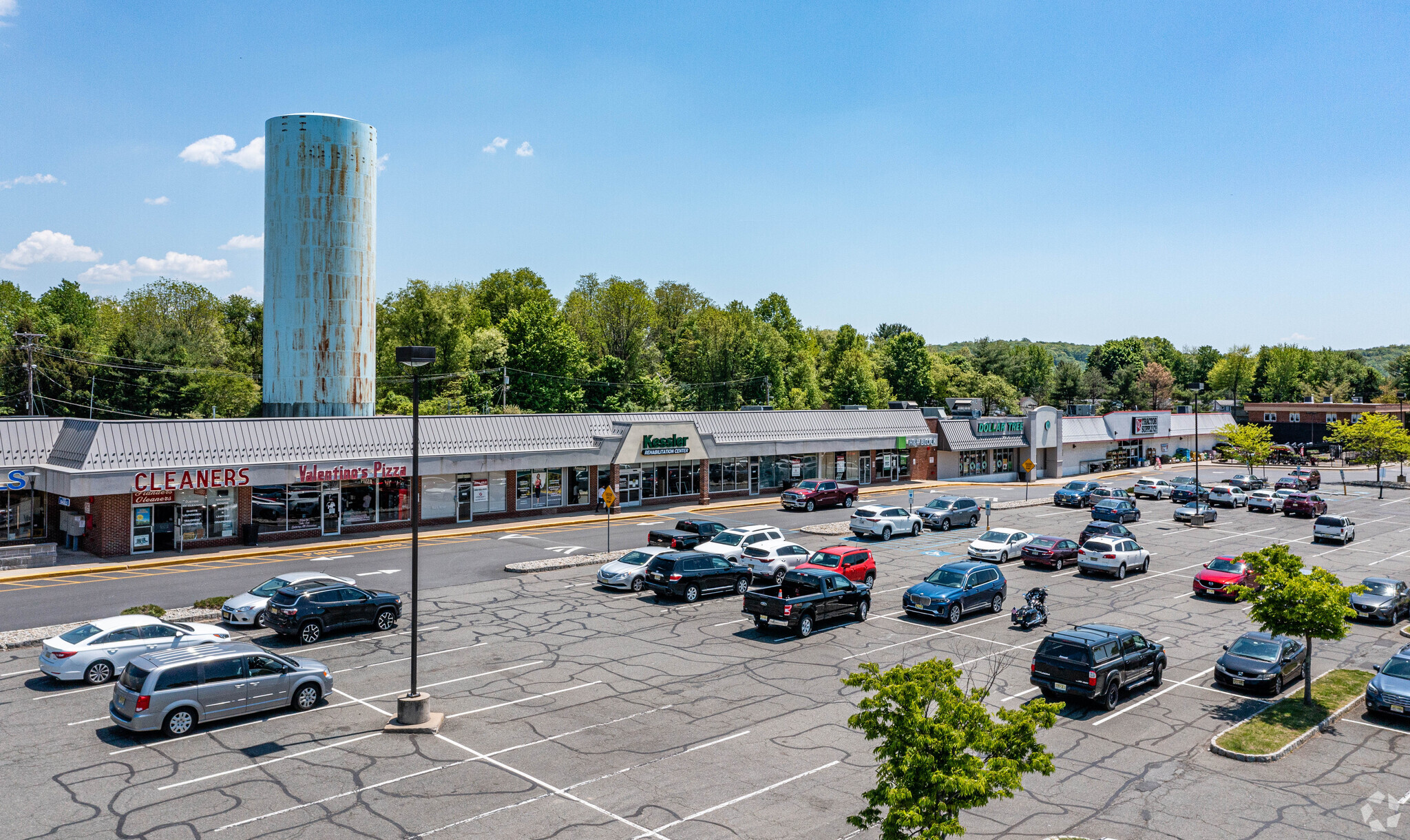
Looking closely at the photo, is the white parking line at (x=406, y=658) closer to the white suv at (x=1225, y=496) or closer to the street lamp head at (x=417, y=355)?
the street lamp head at (x=417, y=355)

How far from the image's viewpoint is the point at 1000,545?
39.8 meters

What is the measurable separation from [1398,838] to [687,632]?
55.3 ft

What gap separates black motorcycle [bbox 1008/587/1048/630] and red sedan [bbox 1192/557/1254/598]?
8.71 m

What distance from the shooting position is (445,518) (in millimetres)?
46875

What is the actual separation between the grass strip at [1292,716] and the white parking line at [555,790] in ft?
40.4

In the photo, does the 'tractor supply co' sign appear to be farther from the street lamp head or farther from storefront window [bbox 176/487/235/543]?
the street lamp head

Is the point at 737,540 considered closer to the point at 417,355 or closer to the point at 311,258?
the point at 417,355

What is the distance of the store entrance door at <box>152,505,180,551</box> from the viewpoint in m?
38.3

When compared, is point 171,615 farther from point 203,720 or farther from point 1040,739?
point 1040,739

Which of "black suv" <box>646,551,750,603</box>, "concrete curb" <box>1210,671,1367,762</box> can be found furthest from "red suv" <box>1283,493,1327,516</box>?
"black suv" <box>646,551,750,603</box>

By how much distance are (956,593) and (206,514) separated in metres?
31.4

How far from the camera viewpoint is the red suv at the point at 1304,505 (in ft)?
186

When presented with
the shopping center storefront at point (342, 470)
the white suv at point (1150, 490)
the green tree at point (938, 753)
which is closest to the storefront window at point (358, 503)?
the shopping center storefront at point (342, 470)

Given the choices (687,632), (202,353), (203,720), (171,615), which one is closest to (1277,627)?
(687,632)
